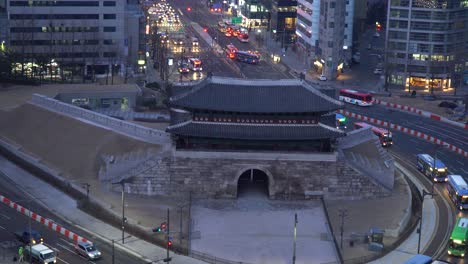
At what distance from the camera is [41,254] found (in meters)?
90.3

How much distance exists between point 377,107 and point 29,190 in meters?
70.4

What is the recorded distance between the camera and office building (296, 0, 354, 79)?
18362cm

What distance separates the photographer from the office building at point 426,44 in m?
172

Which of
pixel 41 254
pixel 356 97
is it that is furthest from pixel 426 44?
pixel 41 254

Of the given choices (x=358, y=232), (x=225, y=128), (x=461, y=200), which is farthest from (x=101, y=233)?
(x=461, y=200)

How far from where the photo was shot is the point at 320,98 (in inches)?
4365

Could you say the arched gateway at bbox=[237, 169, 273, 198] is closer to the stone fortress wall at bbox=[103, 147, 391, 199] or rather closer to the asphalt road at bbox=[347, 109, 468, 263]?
the stone fortress wall at bbox=[103, 147, 391, 199]

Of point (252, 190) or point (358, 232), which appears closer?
point (358, 232)

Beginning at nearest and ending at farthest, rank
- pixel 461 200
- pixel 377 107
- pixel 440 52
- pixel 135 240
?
pixel 135 240
pixel 461 200
pixel 377 107
pixel 440 52

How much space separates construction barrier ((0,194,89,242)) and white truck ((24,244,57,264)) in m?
4.99

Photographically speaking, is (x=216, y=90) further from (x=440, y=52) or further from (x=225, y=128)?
(x=440, y=52)

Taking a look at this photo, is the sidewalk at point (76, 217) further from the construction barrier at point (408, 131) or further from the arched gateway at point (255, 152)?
the construction barrier at point (408, 131)

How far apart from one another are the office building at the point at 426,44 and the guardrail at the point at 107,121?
68.9 m

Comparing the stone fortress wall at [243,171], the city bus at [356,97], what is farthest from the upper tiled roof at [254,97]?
the city bus at [356,97]
